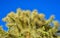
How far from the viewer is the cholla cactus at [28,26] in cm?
613

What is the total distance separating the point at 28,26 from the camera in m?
6.18

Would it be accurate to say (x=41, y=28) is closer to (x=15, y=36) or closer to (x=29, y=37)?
(x=29, y=37)

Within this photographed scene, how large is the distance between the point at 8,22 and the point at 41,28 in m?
1.28

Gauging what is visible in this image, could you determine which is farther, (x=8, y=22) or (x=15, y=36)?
(x=8, y=22)

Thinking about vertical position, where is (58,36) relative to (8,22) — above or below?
below

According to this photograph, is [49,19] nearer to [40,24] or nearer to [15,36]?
[40,24]

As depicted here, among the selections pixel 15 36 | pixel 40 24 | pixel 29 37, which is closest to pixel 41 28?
pixel 40 24

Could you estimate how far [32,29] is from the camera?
610cm

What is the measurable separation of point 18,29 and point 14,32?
0.19 metres

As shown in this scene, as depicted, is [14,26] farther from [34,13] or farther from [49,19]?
[49,19]

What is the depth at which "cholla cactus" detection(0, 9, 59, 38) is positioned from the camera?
6133 mm

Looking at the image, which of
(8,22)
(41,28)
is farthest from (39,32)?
(8,22)

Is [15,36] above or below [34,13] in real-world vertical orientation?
below

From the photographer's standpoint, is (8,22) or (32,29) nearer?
(32,29)
